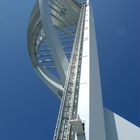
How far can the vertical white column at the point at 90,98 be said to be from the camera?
30.2 ft

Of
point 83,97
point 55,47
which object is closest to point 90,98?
point 83,97

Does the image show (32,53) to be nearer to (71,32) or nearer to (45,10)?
(71,32)

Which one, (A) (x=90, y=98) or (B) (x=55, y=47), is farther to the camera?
(B) (x=55, y=47)

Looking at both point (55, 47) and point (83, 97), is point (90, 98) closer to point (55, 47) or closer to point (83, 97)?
point (83, 97)

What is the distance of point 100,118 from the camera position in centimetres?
1041

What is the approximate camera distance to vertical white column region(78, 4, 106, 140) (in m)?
9.21

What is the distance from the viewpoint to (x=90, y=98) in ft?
32.7

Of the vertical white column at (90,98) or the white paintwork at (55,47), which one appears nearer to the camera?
the vertical white column at (90,98)

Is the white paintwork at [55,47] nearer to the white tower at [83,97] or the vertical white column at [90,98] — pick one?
the white tower at [83,97]

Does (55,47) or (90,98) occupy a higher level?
(55,47)

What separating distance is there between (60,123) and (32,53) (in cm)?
1509

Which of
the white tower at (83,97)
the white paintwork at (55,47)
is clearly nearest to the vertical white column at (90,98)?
the white tower at (83,97)

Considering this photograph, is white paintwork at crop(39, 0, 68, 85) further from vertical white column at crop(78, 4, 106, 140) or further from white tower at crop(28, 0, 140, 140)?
vertical white column at crop(78, 4, 106, 140)

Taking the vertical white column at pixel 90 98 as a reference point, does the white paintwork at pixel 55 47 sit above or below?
above
